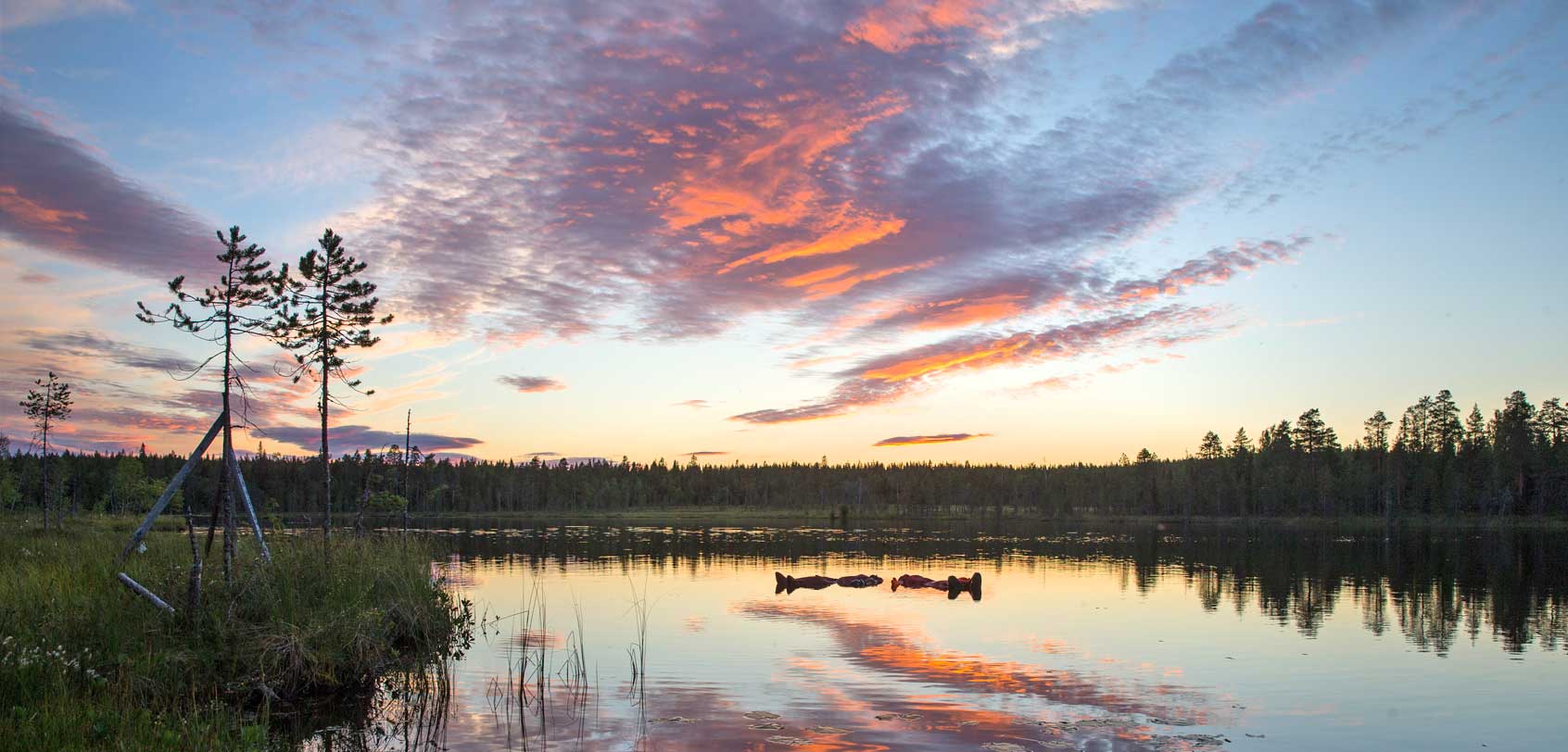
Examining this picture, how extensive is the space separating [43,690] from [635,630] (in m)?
18.0

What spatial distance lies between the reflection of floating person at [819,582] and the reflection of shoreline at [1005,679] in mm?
13374

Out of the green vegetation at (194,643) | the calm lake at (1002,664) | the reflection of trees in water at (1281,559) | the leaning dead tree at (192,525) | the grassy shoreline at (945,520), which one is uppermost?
the leaning dead tree at (192,525)

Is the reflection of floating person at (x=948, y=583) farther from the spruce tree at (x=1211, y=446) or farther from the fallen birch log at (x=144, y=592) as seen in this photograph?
the spruce tree at (x=1211, y=446)

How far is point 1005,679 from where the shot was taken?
73.3ft

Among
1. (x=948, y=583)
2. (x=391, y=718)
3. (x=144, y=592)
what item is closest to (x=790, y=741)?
(x=391, y=718)

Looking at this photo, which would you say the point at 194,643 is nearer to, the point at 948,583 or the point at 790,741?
the point at 790,741

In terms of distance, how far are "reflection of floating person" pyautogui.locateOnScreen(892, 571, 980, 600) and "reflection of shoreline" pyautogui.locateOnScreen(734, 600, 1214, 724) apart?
43.2 feet

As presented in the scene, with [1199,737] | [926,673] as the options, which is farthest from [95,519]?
[1199,737]

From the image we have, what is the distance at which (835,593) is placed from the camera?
4206 cm

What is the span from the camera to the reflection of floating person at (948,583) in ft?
140

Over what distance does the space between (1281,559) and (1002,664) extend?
1945 inches

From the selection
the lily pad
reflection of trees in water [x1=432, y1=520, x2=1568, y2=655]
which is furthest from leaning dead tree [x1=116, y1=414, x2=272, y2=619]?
reflection of trees in water [x1=432, y1=520, x2=1568, y2=655]

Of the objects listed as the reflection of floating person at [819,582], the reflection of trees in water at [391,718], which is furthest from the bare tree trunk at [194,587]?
the reflection of floating person at [819,582]

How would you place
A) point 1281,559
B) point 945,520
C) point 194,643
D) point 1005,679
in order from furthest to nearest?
point 945,520
point 1281,559
point 1005,679
point 194,643
